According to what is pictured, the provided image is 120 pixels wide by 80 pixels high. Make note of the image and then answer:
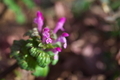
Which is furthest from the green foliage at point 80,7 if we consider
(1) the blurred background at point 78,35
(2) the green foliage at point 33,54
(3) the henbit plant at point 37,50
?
(2) the green foliage at point 33,54

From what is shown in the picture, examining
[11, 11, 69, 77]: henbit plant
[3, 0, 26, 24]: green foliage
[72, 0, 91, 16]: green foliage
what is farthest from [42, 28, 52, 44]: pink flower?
[72, 0, 91, 16]: green foliage

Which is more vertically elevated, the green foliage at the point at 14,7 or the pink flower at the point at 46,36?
the green foliage at the point at 14,7

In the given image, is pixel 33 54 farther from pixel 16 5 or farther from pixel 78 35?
pixel 78 35

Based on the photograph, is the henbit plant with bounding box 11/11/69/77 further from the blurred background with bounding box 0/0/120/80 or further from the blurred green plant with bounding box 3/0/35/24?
the blurred green plant with bounding box 3/0/35/24

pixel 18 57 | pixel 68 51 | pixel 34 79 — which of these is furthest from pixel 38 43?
pixel 68 51

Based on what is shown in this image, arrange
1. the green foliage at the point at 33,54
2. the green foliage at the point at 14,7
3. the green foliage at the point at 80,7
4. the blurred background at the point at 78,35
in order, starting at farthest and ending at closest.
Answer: the green foliage at the point at 80,7
the blurred background at the point at 78,35
the green foliage at the point at 14,7
the green foliage at the point at 33,54

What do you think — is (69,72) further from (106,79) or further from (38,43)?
(38,43)

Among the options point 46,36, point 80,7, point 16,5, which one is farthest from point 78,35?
point 46,36

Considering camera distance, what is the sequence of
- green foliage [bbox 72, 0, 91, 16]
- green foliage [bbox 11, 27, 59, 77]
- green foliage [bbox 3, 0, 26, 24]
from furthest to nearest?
green foliage [bbox 72, 0, 91, 16] → green foliage [bbox 3, 0, 26, 24] → green foliage [bbox 11, 27, 59, 77]

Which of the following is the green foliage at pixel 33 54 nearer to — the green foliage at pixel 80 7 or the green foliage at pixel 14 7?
the green foliage at pixel 14 7
